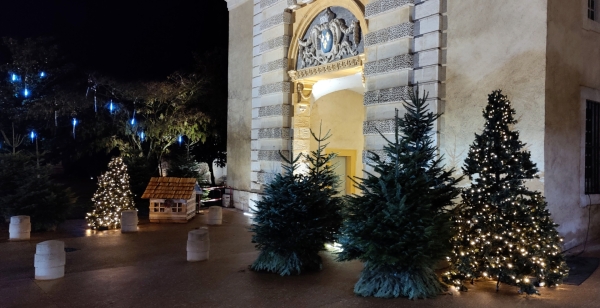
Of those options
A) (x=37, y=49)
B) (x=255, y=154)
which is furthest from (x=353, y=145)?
(x=37, y=49)

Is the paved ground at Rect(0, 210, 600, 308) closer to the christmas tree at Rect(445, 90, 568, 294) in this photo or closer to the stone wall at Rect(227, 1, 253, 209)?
the christmas tree at Rect(445, 90, 568, 294)

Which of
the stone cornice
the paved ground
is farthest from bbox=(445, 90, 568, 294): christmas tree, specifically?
the stone cornice

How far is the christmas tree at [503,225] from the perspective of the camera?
25.7 feet

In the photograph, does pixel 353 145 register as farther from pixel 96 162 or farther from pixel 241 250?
pixel 96 162

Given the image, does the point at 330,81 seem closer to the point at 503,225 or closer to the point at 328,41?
the point at 328,41

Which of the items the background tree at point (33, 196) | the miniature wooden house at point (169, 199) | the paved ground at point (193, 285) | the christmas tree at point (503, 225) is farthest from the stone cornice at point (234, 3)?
the christmas tree at point (503, 225)

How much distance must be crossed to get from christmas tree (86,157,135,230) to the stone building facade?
16.3 ft

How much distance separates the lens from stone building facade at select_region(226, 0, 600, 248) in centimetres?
943

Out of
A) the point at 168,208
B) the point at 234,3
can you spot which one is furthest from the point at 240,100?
the point at 168,208

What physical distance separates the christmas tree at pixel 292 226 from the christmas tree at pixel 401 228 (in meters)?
1.33

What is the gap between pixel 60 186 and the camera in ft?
49.5

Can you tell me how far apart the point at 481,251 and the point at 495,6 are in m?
5.29

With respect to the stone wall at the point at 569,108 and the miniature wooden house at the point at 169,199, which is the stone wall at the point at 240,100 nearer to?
the miniature wooden house at the point at 169,199

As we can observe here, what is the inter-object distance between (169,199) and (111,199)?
2.02m
